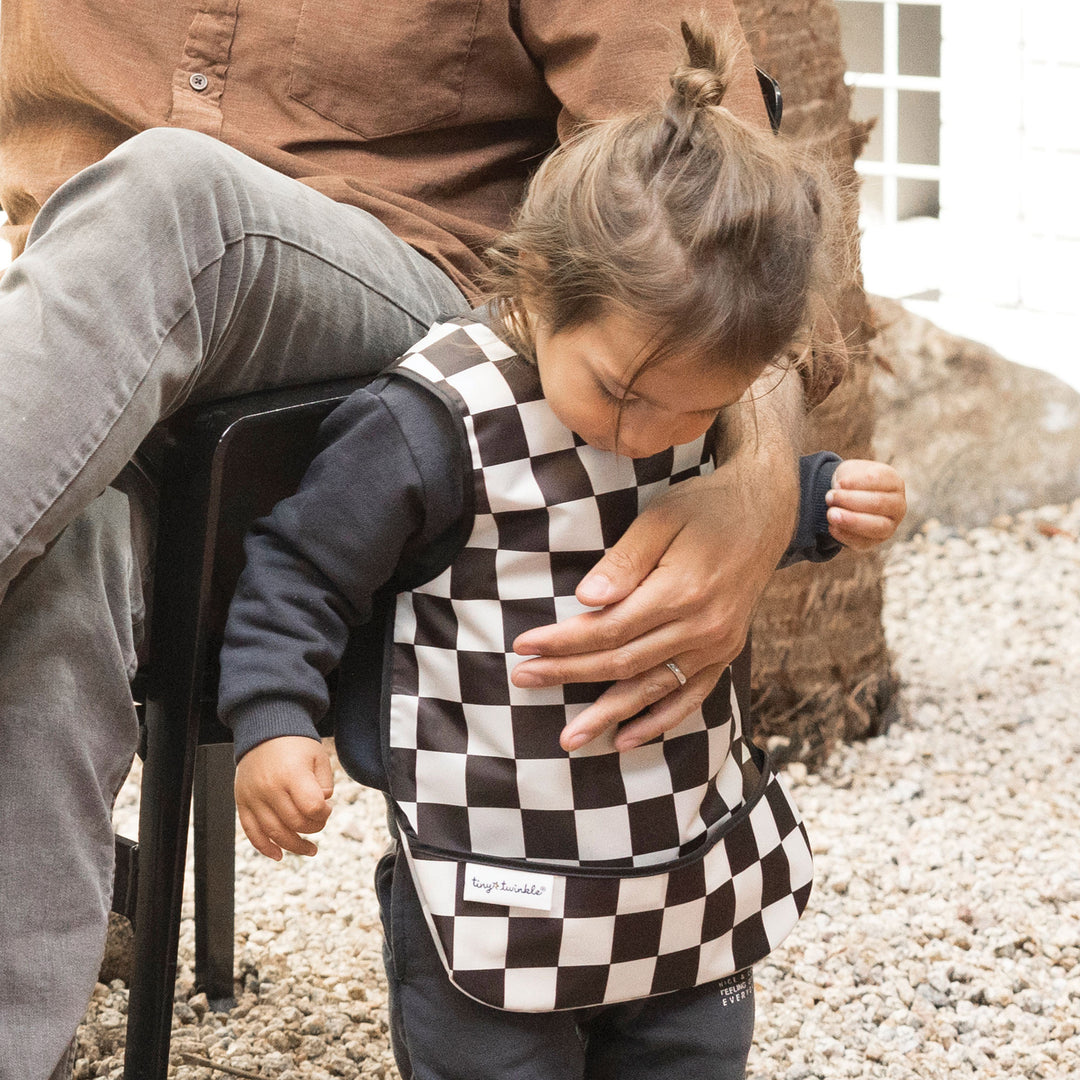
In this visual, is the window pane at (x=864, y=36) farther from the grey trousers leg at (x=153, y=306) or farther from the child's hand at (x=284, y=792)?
the child's hand at (x=284, y=792)

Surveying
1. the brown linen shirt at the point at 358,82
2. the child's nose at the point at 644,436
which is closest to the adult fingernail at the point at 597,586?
the child's nose at the point at 644,436

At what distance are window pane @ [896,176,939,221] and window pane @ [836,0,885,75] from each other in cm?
42

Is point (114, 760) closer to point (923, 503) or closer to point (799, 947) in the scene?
point (799, 947)

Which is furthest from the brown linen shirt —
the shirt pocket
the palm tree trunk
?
the palm tree trunk

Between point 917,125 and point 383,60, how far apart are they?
408cm

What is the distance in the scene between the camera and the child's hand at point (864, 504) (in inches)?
47.3

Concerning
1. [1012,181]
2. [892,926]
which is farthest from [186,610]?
[1012,181]

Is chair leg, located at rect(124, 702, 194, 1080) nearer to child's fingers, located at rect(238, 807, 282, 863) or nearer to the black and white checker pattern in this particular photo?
child's fingers, located at rect(238, 807, 282, 863)

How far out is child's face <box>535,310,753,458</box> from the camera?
976 millimetres

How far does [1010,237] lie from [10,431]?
4215 mm

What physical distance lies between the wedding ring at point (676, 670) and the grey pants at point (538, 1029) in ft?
0.94

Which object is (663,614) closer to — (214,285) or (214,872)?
(214,285)

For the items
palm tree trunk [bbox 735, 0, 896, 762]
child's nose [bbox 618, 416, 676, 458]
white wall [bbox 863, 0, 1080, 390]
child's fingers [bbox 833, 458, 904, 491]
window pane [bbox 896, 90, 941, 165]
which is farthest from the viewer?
window pane [bbox 896, 90, 941, 165]

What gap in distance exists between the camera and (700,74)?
1012mm
